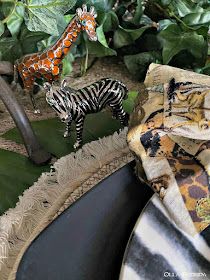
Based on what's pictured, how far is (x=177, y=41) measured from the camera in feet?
3.55

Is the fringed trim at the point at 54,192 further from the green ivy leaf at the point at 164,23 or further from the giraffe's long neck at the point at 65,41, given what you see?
the green ivy leaf at the point at 164,23

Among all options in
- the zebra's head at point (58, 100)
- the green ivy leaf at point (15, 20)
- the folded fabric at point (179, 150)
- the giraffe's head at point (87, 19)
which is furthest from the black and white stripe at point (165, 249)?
the green ivy leaf at point (15, 20)

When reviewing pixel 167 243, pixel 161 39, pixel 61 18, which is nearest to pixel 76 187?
pixel 167 243

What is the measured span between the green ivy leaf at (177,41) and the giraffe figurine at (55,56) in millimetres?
231

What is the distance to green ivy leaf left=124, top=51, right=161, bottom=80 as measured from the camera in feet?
3.73

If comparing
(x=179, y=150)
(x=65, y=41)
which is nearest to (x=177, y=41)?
(x=65, y=41)

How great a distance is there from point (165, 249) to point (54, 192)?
0.25 meters

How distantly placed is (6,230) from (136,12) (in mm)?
638

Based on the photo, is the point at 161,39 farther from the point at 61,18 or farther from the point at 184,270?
the point at 184,270

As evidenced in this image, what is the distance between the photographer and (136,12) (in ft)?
3.68

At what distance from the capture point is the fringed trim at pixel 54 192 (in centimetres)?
66

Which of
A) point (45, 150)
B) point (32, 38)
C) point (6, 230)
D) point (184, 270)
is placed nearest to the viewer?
point (184, 270)

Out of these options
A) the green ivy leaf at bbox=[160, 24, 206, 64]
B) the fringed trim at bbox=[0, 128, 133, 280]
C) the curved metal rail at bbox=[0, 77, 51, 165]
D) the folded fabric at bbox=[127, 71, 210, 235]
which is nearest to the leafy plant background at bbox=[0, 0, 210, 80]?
the green ivy leaf at bbox=[160, 24, 206, 64]

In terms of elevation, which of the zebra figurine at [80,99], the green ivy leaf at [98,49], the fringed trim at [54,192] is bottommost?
the fringed trim at [54,192]
